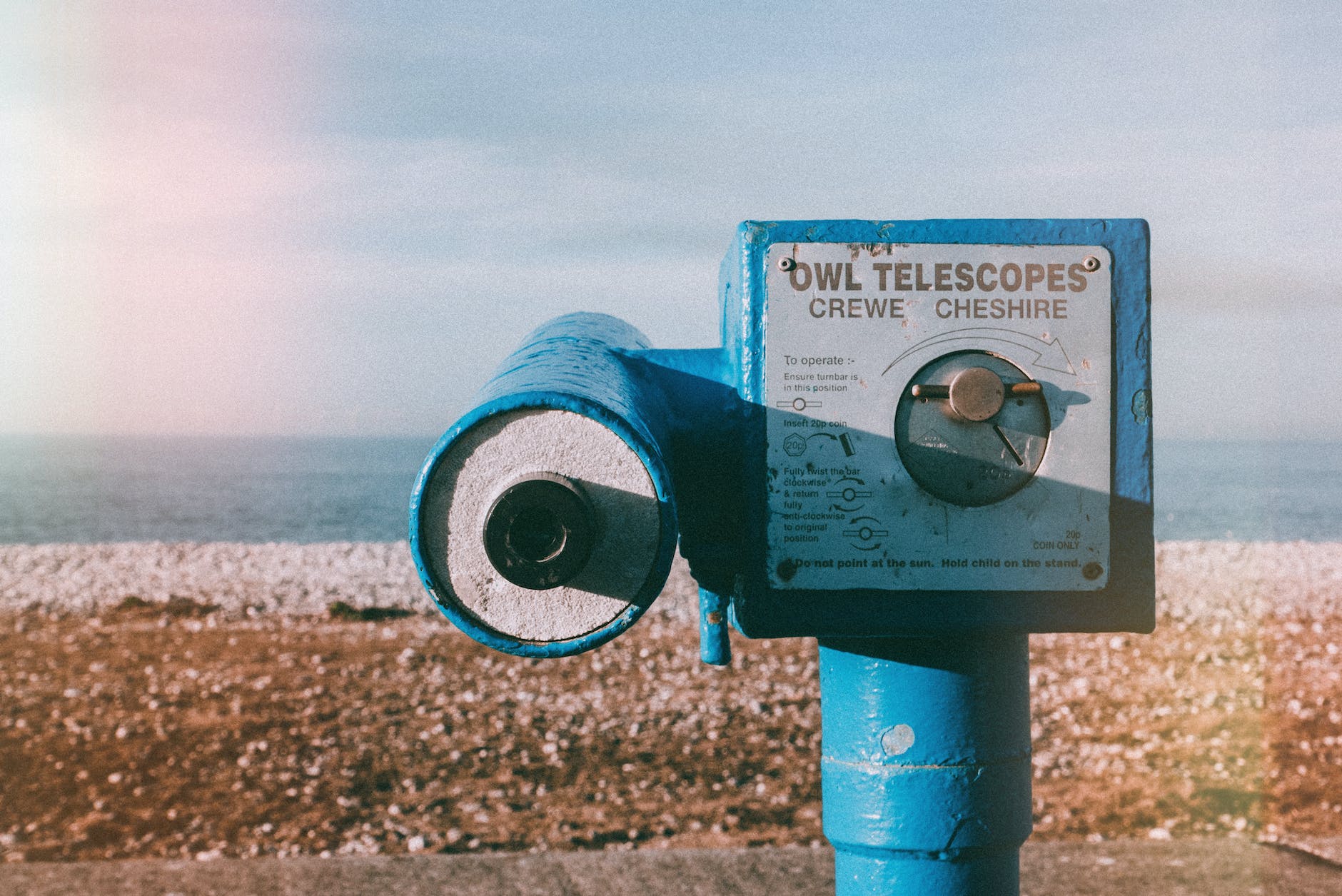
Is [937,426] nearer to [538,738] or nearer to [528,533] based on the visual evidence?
[528,533]

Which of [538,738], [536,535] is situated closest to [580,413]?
[536,535]

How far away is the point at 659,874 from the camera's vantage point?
3.64 meters

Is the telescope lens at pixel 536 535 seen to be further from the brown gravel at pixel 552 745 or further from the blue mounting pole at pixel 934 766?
the brown gravel at pixel 552 745

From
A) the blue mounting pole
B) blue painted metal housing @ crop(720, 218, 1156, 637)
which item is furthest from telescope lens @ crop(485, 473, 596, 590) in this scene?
the blue mounting pole

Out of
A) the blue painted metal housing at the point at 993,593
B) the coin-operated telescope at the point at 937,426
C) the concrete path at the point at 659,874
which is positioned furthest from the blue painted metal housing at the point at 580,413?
the concrete path at the point at 659,874

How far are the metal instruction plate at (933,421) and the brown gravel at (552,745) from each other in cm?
355

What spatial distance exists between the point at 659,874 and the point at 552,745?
8.99ft

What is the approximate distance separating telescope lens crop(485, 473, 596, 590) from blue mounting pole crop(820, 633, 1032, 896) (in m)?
0.71

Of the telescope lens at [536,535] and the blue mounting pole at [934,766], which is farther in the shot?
the blue mounting pole at [934,766]

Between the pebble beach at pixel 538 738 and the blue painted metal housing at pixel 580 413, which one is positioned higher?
the blue painted metal housing at pixel 580 413

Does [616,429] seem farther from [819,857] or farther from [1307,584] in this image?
[1307,584]

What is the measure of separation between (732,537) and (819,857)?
89.7 inches

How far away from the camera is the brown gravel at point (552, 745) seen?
5.17 metres

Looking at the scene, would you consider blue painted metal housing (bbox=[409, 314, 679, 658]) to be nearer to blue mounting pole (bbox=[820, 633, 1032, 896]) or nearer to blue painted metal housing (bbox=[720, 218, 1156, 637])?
blue painted metal housing (bbox=[720, 218, 1156, 637])
